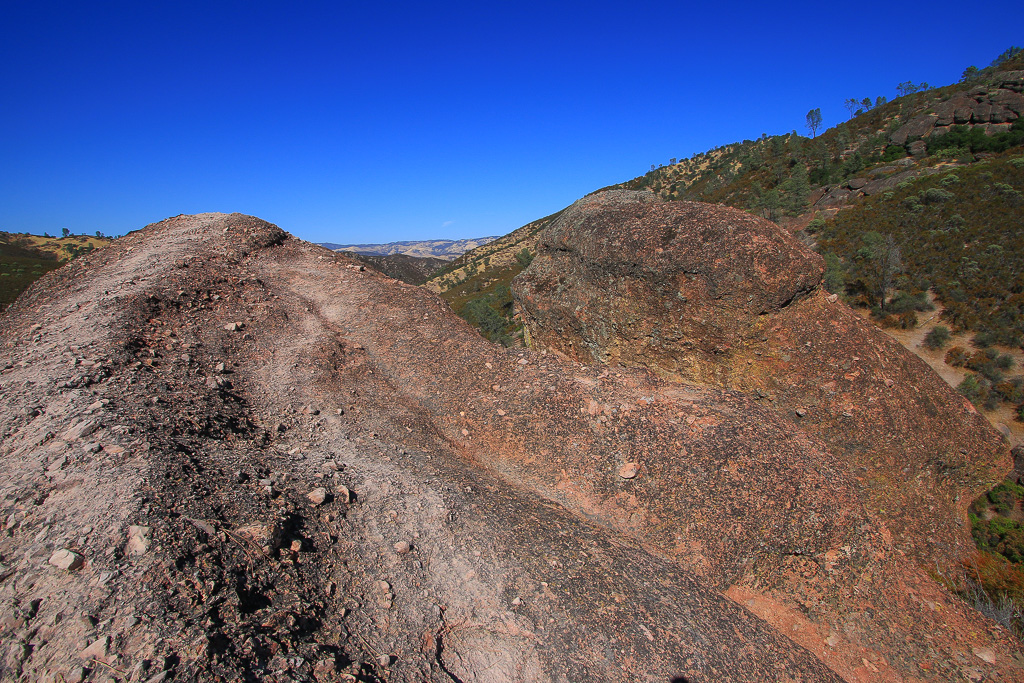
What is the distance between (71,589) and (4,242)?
107441mm

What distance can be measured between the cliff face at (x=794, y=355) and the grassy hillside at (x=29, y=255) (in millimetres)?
59450

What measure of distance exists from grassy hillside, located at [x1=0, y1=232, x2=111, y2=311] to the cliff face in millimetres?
59450

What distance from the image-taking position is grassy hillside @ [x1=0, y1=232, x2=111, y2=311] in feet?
161

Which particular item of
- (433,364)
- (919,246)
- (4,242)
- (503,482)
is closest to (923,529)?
(503,482)

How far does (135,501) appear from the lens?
13.6 ft

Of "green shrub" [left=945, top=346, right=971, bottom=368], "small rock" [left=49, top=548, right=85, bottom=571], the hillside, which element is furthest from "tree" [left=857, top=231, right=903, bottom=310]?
"small rock" [left=49, top=548, right=85, bottom=571]

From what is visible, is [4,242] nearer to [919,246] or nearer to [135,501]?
[135,501]

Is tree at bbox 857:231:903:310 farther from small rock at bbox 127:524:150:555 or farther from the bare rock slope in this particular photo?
small rock at bbox 127:524:150:555

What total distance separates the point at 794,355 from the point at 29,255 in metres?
99.3

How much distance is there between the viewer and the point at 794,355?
8.38 meters

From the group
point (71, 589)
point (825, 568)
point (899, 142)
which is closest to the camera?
point (71, 589)

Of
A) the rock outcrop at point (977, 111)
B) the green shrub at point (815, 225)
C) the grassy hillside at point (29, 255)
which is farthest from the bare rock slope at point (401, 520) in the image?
the rock outcrop at point (977, 111)

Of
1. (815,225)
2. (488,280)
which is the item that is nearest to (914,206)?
(815,225)

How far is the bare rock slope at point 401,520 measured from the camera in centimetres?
360
